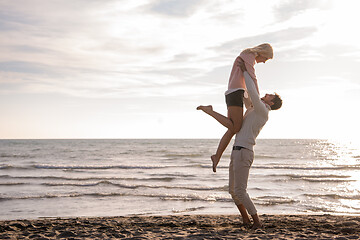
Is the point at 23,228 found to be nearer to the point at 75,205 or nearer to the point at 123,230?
the point at 123,230

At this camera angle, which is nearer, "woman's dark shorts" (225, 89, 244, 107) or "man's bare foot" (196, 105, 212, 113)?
"woman's dark shorts" (225, 89, 244, 107)

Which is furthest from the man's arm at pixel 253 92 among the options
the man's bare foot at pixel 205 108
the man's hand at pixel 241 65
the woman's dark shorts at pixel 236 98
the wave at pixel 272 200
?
the wave at pixel 272 200

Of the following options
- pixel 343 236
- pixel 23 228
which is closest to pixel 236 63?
pixel 343 236

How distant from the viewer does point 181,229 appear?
16.7 feet

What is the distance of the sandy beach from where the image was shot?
4.57 m

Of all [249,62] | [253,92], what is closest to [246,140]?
[253,92]

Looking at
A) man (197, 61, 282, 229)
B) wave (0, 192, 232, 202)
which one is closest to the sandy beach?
man (197, 61, 282, 229)

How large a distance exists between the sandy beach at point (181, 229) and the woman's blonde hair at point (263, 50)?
7.47ft

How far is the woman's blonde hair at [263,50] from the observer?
14.5 feet

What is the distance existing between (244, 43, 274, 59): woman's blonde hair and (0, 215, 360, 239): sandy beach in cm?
228

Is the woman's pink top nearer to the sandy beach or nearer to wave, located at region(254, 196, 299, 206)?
Answer: the sandy beach

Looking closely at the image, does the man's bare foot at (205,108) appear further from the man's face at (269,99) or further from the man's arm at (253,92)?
the man's face at (269,99)

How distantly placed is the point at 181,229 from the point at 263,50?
274 centimetres

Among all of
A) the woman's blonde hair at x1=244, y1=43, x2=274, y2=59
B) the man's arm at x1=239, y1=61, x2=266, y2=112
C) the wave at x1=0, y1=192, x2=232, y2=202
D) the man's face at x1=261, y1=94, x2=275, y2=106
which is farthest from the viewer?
the wave at x1=0, y1=192, x2=232, y2=202
